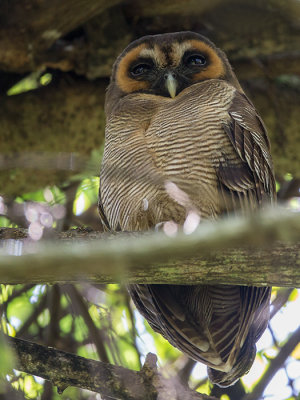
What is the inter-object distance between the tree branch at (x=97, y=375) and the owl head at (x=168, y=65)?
5.61ft

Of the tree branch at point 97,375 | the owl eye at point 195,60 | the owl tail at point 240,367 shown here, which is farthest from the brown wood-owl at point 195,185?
the tree branch at point 97,375

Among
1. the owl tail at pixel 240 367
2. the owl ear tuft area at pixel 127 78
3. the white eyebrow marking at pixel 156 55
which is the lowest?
the owl tail at pixel 240 367

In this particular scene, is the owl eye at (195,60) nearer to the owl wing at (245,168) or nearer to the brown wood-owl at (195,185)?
the brown wood-owl at (195,185)

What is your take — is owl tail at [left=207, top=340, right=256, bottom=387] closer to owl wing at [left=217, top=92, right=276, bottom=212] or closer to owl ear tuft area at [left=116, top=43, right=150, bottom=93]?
owl wing at [left=217, top=92, right=276, bottom=212]

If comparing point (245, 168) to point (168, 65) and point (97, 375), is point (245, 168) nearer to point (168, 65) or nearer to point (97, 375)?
point (168, 65)

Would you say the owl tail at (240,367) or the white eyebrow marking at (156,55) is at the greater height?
the white eyebrow marking at (156,55)

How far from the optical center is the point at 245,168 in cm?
353

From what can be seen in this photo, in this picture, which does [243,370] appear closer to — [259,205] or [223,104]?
[259,205]

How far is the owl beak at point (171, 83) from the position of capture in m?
3.88

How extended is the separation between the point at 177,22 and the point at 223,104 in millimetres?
1473

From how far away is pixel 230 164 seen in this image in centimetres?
347

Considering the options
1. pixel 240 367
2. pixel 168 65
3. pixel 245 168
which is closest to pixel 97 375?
pixel 240 367

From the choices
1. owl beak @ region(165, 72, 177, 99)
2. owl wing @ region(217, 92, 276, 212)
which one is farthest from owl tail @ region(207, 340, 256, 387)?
owl beak @ region(165, 72, 177, 99)

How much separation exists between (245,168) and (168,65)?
0.92 metres
